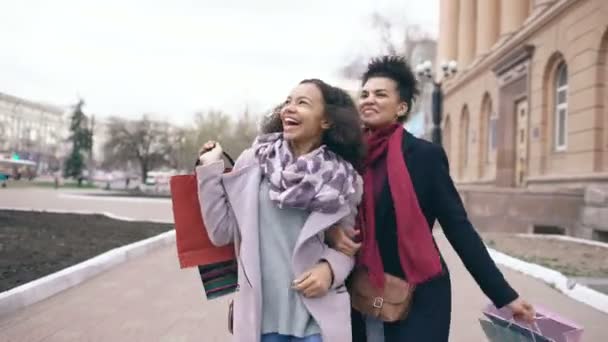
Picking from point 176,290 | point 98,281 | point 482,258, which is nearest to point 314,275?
point 482,258

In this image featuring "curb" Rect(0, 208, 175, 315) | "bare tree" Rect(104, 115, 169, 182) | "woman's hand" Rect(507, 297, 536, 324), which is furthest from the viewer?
"bare tree" Rect(104, 115, 169, 182)

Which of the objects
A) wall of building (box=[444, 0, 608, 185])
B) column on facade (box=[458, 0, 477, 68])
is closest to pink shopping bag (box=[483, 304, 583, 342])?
wall of building (box=[444, 0, 608, 185])

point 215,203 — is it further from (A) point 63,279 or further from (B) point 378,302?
(A) point 63,279

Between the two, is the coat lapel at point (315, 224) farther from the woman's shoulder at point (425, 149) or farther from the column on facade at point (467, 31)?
the column on facade at point (467, 31)

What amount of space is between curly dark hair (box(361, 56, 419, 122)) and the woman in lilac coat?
1.00ft

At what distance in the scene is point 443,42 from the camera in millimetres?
31594

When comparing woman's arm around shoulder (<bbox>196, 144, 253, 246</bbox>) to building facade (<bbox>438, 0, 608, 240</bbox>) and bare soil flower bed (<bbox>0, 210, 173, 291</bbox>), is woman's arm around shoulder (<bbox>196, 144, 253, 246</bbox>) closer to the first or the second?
bare soil flower bed (<bbox>0, 210, 173, 291</bbox>)

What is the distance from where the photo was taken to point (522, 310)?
239 cm

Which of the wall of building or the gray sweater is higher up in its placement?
the wall of building

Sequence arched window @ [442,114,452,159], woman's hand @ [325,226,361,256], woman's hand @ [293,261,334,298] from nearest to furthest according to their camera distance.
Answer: woman's hand @ [293,261,334,298]
woman's hand @ [325,226,361,256]
arched window @ [442,114,452,159]

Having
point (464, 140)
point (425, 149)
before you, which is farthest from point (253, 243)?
point (464, 140)

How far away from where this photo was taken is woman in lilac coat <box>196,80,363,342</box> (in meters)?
2.20

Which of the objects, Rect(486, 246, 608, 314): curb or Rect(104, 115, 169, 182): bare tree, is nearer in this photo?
Rect(486, 246, 608, 314): curb

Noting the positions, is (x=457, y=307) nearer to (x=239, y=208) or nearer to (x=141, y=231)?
(x=239, y=208)
